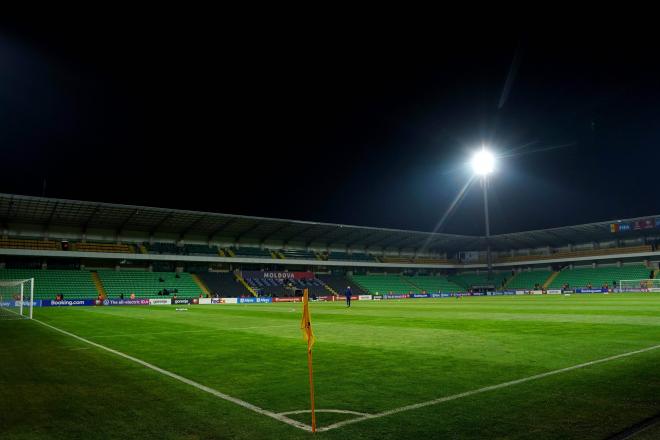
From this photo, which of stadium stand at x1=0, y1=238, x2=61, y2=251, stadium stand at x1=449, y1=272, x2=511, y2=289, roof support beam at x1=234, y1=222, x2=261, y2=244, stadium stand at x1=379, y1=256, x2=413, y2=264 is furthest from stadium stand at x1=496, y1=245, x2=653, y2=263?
stadium stand at x1=0, y1=238, x2=61, y2=251

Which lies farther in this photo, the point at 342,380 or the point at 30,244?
the point at 30,244

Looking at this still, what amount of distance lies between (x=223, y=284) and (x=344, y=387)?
55.9 m

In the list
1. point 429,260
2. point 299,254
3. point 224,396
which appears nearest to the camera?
point 224,396

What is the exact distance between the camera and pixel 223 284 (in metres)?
60.6

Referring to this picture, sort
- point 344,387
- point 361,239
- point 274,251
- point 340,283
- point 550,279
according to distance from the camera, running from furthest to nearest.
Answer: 1. point 361,239
2. point 550,279
3. point 340,283
4. point 274,251
5. point 344,387

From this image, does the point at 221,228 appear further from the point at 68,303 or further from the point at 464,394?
the point at 464,394

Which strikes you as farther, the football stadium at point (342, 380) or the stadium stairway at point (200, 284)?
the stadium stairway at point (200, 284)

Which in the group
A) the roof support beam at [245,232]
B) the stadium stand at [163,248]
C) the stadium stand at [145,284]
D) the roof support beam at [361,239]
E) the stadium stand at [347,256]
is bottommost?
the stadium stand at [145,284]

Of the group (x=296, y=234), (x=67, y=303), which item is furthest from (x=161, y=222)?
(x=296, y=234)

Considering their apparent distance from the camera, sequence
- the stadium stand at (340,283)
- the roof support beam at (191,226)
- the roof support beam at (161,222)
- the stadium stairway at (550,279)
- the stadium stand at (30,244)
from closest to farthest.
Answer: the stadium stand at (30,244) < the roof support beam at (161,222) < the roof support beam at (191,226) < the stadium stand at (340,283) < the stadium stairway at (550,279)

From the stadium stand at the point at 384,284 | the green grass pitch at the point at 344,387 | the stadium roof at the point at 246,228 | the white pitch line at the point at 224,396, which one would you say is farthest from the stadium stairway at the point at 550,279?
the white pitch line at the point at 224,396

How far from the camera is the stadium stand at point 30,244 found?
48.5 metres

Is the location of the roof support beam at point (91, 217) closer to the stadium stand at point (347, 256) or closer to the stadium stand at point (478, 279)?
the stadium stand at point (347, 256)

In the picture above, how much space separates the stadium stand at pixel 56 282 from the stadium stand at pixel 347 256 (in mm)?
35728
